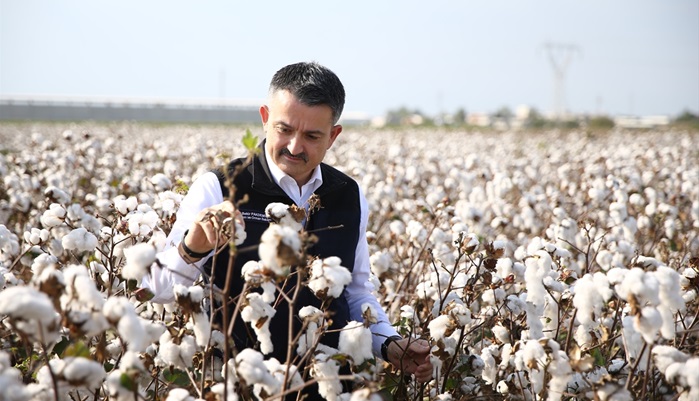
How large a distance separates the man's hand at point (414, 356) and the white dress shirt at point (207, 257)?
58 millimetres

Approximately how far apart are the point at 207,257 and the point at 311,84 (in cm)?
56

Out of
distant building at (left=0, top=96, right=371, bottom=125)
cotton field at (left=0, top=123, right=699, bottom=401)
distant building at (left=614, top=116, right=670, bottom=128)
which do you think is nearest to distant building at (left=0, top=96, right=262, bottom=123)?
distant building at (left=0, top=96, right=371, bottom=125)

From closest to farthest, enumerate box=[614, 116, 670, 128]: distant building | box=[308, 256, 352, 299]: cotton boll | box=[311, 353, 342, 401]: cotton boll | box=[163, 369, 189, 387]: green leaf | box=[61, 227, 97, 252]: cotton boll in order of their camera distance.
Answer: box=[308, 256, 352, 299]: cotton boll → box=[311, 353, 342, 401]: cotton boll → box=[163, 369, 189, 387]: green leaf → box=[61, 227, 97, 252]: cotton boll → box=[614, 116, 670, 128]: distant building

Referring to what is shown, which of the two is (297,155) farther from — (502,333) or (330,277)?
(502,333)

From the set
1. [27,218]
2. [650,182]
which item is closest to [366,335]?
[27,218]

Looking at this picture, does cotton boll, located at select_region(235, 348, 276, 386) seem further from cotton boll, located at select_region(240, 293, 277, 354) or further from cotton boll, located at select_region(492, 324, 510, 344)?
cotton boll, located at select_region(492, 324, 510, 344)

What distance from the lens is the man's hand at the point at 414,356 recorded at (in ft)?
6.40

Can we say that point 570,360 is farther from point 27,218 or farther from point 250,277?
point 27,218

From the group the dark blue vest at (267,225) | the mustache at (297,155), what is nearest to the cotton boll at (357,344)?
the dark blue vest at (267,225)

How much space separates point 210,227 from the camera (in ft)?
5.14

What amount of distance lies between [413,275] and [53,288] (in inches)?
110

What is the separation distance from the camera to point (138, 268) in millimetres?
1318

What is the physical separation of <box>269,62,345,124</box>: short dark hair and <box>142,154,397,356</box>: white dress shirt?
0.77 ft

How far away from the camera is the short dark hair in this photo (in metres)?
1.91
